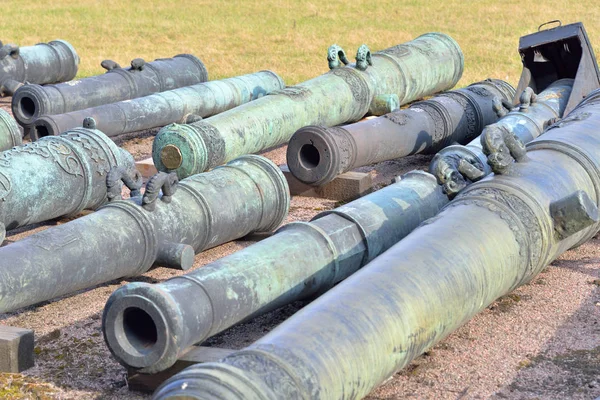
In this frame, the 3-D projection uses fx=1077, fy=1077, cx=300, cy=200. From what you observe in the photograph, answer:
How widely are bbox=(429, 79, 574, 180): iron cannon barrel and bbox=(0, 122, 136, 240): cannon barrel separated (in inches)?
116

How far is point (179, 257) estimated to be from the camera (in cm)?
772

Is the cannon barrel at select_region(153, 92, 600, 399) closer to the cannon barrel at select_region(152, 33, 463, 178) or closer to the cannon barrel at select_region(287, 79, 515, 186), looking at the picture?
the cannon barrel at select_region(287, 79, 515, 186)

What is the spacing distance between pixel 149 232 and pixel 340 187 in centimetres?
325

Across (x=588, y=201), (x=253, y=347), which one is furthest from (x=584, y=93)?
(x=253, y=347)

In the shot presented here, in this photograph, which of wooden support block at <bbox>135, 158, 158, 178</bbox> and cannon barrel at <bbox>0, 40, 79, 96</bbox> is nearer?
wooden support block at <bbox>135, 158, 158, 178</bbox>

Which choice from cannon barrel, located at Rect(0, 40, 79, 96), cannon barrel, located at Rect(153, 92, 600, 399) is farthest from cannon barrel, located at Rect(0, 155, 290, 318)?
cannon barrel, located at Rect(0, 40, 79, 96)

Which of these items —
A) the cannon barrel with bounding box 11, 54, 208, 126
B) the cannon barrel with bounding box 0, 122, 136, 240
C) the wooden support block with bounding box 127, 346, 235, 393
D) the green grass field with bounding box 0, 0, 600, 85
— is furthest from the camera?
the green grass field with bounding box 0, 0, 600, 85

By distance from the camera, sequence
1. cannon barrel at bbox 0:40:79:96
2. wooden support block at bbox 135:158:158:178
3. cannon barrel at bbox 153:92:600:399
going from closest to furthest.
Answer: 1. cannon barrel at bbox 153:92:600:399
2. wooden support block at bbox 135:158:158:178
3. cannon barrel at bbox 0:40:79:96

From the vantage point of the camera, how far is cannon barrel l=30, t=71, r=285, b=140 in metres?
11.8

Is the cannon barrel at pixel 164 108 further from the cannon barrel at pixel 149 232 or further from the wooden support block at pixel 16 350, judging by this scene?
the wooden support block at pixel 16 350

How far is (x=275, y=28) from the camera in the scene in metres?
22.8

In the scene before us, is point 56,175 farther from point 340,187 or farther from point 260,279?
point 260,279

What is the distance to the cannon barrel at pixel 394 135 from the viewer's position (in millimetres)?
10195

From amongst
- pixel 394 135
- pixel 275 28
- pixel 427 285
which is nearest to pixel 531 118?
pixel 394 135
